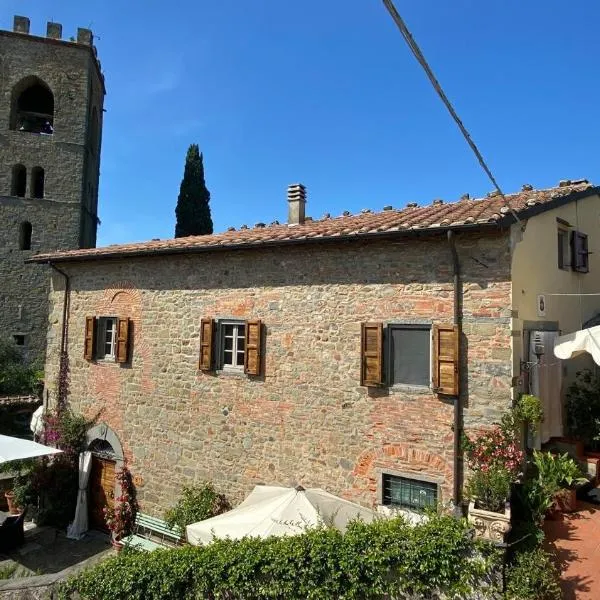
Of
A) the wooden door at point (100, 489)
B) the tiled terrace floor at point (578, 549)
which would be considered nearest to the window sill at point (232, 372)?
the wooden door at point (100, 489)

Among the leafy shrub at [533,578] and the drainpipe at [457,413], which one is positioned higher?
the drainpipe at [457,413]

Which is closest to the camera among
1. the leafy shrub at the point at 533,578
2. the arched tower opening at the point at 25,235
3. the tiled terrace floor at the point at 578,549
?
the leafy shrub at the point at 533,578

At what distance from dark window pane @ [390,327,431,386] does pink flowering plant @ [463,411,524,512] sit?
1130 millimetres

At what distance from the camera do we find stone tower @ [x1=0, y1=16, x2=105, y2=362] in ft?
77.7

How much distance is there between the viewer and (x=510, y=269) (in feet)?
21.5

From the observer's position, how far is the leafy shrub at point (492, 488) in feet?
19.8

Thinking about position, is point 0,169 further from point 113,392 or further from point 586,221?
point 586,221

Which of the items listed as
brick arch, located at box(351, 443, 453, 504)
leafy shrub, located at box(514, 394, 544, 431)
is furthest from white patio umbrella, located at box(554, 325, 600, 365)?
brick arch, located at box(351, 443, 453, 504)

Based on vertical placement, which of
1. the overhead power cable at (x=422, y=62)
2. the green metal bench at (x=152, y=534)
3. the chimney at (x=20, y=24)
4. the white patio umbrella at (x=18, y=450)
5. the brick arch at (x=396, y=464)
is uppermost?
the chimney at (x=20, y=24)

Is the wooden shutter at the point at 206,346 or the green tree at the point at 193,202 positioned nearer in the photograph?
the wooden shutter at the point at 206,346

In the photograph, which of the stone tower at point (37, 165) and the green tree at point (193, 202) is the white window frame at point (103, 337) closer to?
the stone tower at point (37, 165)

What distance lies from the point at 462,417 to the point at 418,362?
1023 millimetres

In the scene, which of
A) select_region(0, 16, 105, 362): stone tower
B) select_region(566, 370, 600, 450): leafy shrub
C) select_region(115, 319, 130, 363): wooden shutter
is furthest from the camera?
select_region(0, 16, 105, 362): stone tower

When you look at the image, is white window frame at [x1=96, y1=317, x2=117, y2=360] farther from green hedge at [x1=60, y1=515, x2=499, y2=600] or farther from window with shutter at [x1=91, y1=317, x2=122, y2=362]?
green hedge at [x1=60, y1=515, x2=499, y2=600]
